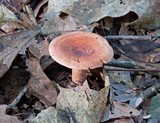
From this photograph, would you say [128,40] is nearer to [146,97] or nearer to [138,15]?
[138,15]

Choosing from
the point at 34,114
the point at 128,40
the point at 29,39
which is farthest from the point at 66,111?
the point at 128,40

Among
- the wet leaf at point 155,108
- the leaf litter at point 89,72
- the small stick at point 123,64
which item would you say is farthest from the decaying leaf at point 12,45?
the wet leaf at point 155,108

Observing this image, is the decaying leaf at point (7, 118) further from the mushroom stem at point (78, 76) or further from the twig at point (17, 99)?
the mushroom stem at point (78, 76)

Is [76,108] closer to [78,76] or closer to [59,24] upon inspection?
[78,76]

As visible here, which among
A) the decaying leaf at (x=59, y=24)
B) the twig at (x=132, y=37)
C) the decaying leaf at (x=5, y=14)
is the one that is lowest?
the twig at (x=132, y=37)

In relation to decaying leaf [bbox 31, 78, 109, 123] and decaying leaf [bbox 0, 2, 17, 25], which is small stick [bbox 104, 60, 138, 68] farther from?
decaying leaf [bbox 0, 2, 17, 25]

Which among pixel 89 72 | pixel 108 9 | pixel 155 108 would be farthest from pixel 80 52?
pixel 108 9
